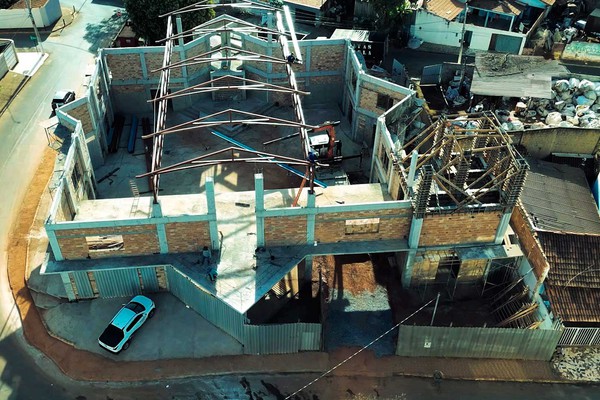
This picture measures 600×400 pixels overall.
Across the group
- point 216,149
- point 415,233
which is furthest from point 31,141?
point 415,233

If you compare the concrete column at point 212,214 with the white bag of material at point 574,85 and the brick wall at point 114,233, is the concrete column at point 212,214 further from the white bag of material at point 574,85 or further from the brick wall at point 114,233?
the white bag of material at point 574,85

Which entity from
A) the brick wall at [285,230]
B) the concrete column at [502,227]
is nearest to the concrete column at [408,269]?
the concrete column at [502,227]

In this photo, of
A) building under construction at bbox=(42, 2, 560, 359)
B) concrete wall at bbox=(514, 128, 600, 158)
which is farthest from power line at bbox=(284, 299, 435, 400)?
concrete wall at bbox=(514, 128, 600, 158)

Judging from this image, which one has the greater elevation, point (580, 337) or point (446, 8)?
point (446, 8)

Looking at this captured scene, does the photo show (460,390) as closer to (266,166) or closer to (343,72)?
(266,166)

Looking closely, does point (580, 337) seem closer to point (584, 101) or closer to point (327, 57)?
point (584, 101)

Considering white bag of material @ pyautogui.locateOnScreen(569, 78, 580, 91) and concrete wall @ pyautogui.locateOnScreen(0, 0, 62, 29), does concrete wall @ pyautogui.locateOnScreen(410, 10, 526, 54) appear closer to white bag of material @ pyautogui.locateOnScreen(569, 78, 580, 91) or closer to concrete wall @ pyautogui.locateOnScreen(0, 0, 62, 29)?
white bag of material @ pyautogui.locateOnScreen(569, 78, 580, 91)

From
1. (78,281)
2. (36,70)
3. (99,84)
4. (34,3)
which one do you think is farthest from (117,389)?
(34,3)
